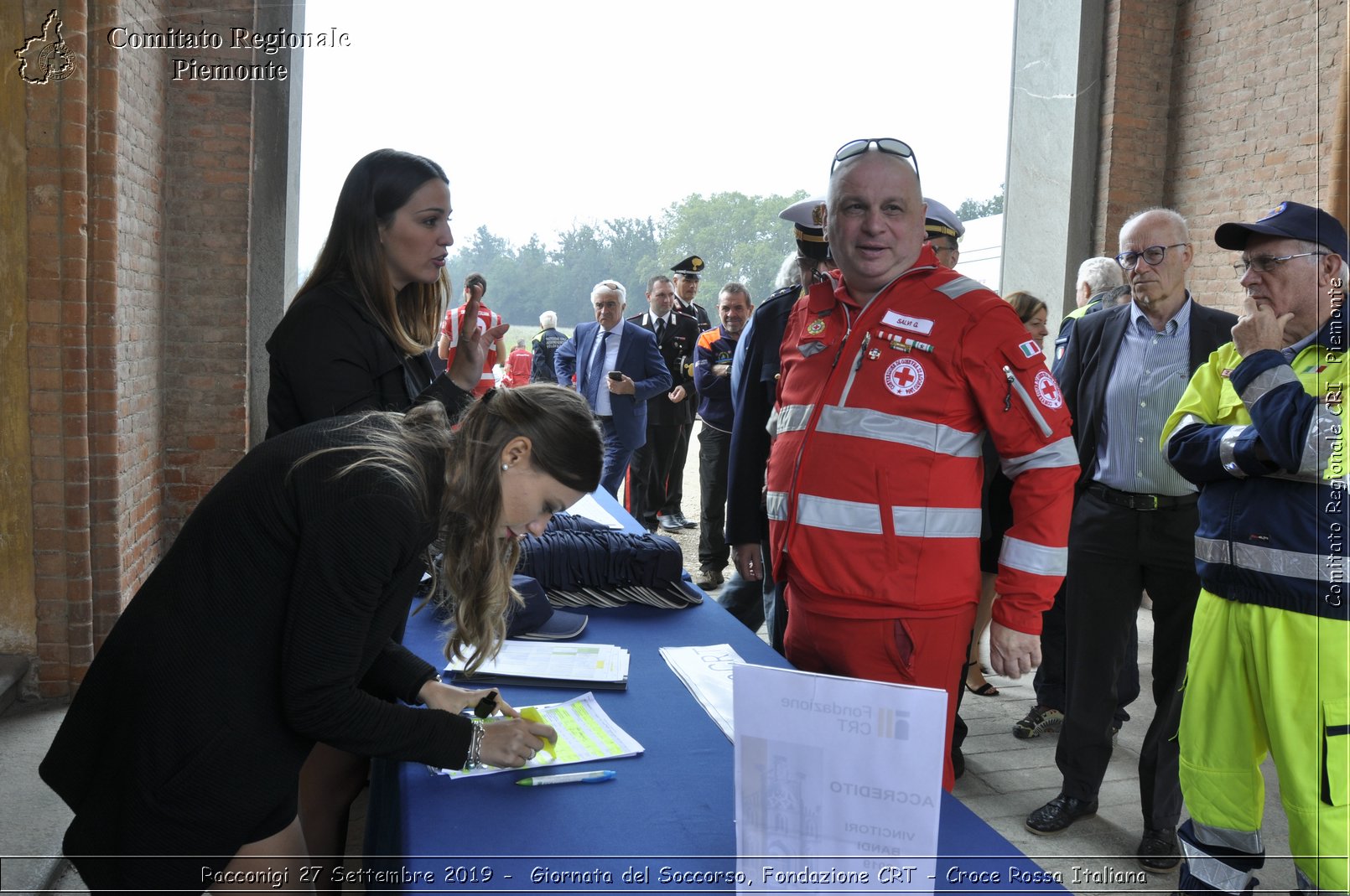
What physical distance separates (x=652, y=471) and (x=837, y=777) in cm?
662

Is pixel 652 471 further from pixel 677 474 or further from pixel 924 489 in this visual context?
pixel 924 489

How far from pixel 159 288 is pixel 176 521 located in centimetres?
119

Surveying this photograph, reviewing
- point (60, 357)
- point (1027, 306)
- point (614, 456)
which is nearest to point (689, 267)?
point (614, 456)

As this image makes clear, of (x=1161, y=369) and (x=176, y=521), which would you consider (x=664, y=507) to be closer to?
(x=176, y=521)

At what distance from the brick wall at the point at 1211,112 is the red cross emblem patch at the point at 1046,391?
3909 mm

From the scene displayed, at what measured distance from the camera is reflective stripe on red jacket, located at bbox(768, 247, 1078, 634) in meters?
1.95

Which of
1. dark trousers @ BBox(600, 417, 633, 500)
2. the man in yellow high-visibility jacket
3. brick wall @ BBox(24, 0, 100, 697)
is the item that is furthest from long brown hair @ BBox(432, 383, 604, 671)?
dark trousers @ BBox(600, 417, 633, 500)

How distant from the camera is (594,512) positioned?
11.5 ft

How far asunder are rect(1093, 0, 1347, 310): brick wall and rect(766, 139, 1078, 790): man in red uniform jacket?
157 inches

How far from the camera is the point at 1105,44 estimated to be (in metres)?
6.17

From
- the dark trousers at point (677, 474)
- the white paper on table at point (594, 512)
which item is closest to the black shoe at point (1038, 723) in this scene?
the white paper on table at point (594, 512)

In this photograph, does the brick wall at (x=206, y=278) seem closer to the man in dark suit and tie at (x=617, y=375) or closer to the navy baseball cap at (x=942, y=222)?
the man in dark suit and tie at (x=617, y=375)

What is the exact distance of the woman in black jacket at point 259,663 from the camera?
52.1 inches

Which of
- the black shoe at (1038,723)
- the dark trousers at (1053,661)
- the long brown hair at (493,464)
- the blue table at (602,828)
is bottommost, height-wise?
the black shoe at (1038,723)
